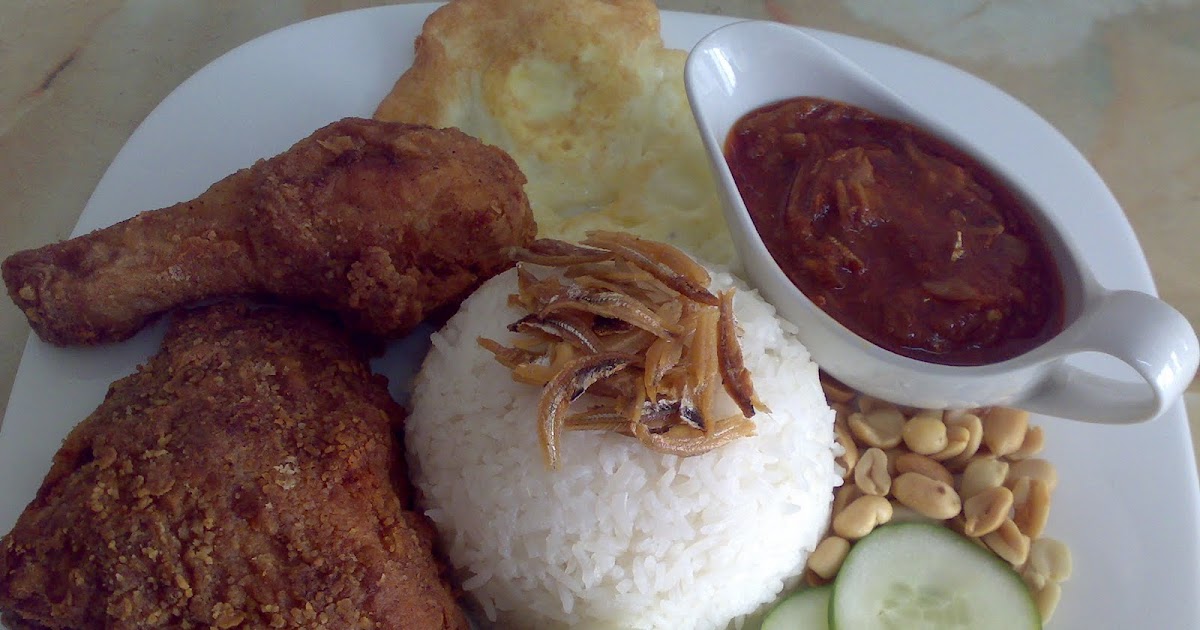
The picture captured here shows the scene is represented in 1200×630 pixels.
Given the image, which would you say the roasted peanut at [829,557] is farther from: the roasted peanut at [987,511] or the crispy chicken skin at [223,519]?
the crispy chicken skin at [223,519]

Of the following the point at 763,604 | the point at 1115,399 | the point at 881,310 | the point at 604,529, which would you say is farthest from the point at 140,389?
the point at 1115,399

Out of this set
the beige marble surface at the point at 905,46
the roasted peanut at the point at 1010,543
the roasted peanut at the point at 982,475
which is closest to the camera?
the roasted peanut at the point at 1010,543

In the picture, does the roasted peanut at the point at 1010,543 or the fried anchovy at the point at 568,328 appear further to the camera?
the roasted peanut at the point at 1010,543

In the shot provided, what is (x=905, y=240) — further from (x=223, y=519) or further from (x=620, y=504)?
(x=223, y=519)

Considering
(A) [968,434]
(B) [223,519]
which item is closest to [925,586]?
(A) [968,434]

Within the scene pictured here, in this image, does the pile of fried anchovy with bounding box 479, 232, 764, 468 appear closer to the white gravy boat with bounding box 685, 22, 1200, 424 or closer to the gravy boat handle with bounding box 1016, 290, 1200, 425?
the white gravy boat with bounding box 685, 22, 1200, 424

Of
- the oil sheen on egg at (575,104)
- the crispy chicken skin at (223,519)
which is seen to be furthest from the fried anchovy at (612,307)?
the oil sheen on egg at (575,104)
